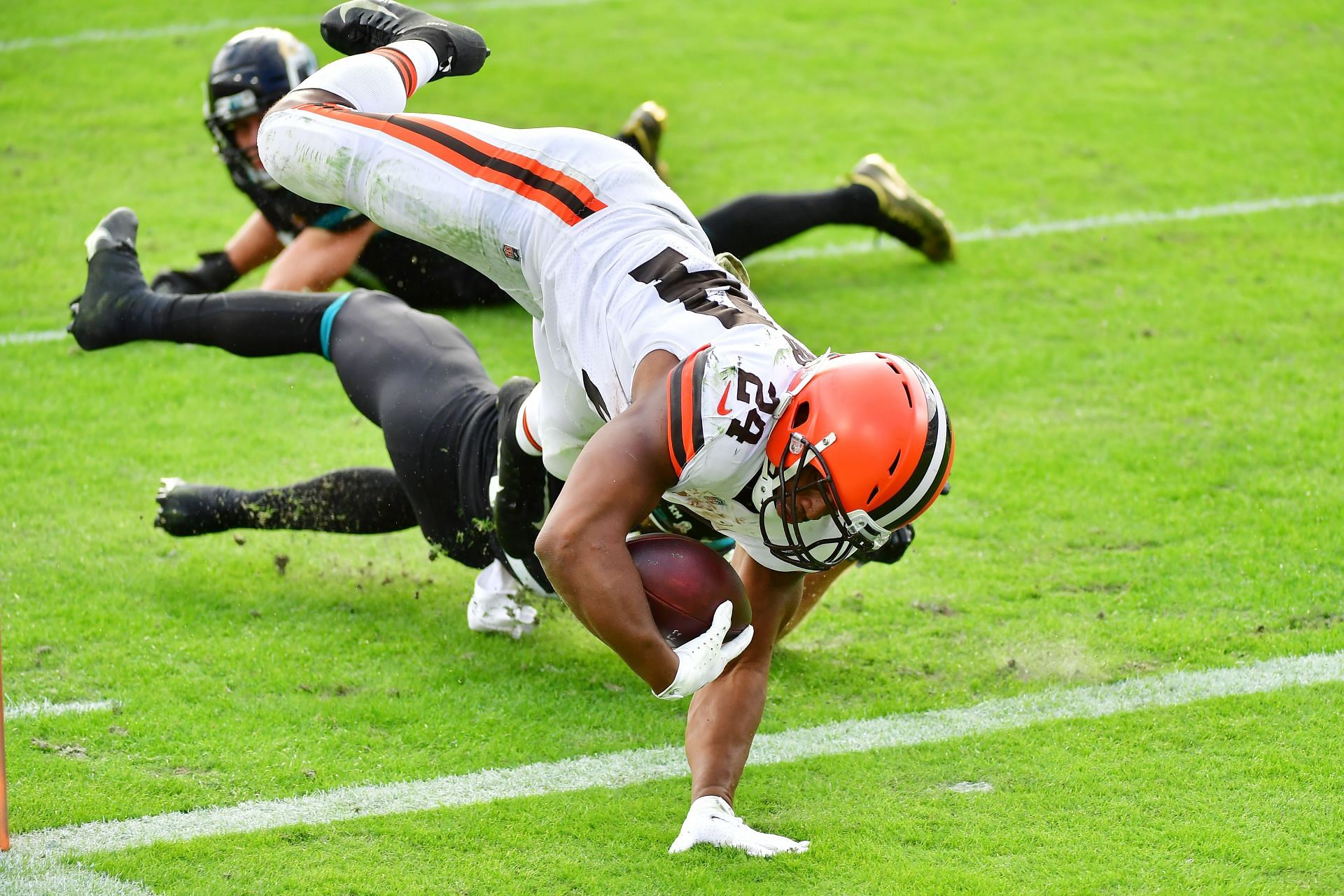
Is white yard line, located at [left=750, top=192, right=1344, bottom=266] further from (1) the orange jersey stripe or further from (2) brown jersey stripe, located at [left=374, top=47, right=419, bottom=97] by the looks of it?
(1) the orange jersey stripe

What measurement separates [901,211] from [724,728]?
3.79 meters

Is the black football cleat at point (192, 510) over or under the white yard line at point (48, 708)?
over

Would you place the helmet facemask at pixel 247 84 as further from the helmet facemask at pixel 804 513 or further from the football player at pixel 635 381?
the helmet facemask at pixel 804 513

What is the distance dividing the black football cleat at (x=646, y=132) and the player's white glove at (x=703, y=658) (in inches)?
154

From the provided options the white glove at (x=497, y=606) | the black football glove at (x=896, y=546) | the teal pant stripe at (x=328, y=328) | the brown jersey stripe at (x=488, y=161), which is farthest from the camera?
the teal pant stripe at (x=328, y=328)

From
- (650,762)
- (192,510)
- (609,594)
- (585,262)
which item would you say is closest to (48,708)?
(192,510)

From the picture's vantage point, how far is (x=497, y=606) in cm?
401

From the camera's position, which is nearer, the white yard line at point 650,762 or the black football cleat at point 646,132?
the white yard line at point 650,762

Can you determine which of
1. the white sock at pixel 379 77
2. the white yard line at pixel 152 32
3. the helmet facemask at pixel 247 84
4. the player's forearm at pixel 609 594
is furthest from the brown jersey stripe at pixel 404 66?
the white yard line at pixel 152 32

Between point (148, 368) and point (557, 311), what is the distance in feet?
9.94

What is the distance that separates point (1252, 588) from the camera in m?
4.05

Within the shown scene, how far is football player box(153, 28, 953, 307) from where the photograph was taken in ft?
18.7

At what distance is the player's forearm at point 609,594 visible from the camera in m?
2.79

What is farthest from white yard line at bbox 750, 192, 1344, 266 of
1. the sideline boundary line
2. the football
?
the football
